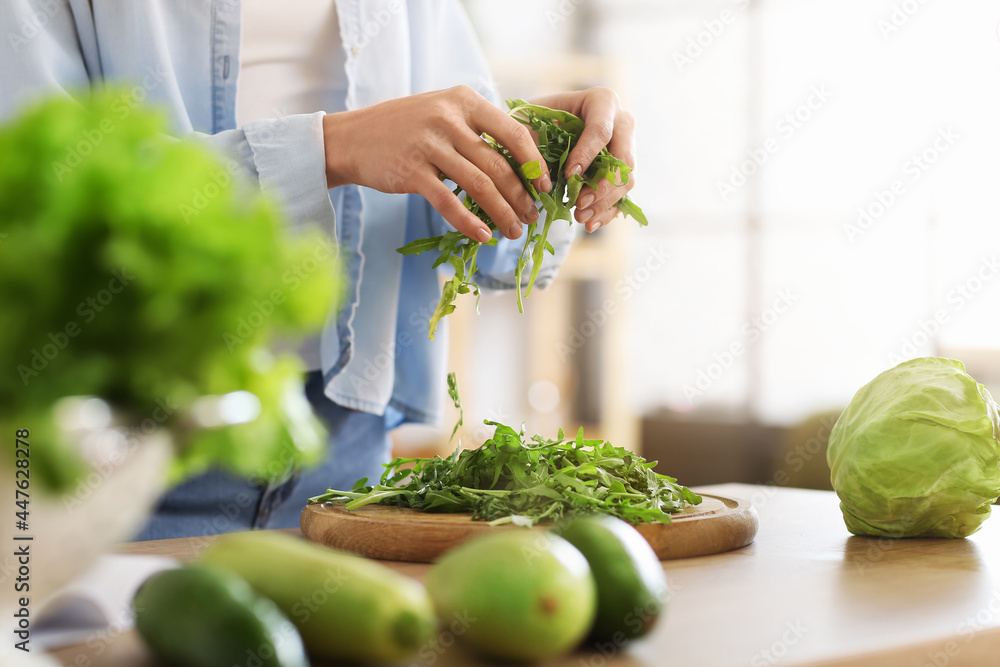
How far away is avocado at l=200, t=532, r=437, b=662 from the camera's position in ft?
1.82

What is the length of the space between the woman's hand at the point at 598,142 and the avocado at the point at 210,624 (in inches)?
31.0

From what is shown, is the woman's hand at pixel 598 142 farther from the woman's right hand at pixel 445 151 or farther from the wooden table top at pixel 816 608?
the wooden table top at pixel 816 608

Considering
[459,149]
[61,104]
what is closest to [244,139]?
[459,149]

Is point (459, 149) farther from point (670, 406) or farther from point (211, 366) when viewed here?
point (670, 406)

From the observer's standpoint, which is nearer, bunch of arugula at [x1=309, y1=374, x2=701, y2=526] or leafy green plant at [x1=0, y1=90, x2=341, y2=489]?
leafy green plant at [x1=0, y1=90, x2=341, y2=489]

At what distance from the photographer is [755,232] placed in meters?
4.64

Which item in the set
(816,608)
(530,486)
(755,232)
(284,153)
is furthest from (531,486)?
(755,232)

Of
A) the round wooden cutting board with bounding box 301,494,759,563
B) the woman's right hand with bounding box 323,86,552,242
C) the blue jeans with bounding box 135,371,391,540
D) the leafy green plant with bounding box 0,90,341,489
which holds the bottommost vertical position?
the blue jeans with bounding box 135,371,391,540

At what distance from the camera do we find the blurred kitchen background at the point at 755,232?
3.86 m

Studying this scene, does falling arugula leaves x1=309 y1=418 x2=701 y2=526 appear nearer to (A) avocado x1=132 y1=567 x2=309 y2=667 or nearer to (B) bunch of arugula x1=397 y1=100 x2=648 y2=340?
(B) bunch of arugula x1=397 y1=100 x2=648 y2=340

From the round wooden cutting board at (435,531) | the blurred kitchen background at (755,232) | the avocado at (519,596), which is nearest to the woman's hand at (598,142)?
the round wooden cutting board at (435,531)

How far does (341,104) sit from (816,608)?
1180 millimetres

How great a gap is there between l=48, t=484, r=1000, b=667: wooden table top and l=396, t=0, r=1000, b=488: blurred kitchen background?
228 centimetres

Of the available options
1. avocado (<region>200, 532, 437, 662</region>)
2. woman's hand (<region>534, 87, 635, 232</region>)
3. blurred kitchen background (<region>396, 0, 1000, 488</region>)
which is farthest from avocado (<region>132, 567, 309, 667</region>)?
blurred kitchen background (<region>396, 0, 1000, 488</region>)
